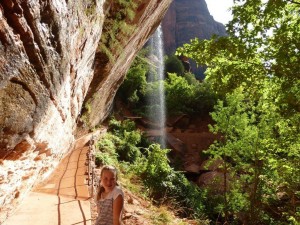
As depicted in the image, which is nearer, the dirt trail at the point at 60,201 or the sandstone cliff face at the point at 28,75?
the sandstone cliff face at the point at 28,75

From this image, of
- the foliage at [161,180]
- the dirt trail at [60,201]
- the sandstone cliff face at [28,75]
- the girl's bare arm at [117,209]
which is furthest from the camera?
the foliage at [161,180]

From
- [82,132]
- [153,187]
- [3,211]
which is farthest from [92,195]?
[82,132]

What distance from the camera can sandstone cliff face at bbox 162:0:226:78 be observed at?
165 feet

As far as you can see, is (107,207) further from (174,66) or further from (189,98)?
(174,66)

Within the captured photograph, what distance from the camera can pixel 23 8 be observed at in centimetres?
333

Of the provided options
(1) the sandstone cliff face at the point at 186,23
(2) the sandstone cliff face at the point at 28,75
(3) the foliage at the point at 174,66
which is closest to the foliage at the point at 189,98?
(3) the foliage at the point at 174,66

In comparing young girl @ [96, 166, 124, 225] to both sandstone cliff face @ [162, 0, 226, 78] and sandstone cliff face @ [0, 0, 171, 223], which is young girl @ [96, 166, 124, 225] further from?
sandstone cliff face @ [162, 0, 226, 78]

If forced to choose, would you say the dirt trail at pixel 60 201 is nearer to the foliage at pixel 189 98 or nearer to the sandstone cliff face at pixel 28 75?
the sandstone cliff face at pixel 28 75

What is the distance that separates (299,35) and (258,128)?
30.0 feet

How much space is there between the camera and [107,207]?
303 cm

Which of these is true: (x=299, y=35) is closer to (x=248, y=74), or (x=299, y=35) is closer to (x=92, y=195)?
(x=248, y=74)

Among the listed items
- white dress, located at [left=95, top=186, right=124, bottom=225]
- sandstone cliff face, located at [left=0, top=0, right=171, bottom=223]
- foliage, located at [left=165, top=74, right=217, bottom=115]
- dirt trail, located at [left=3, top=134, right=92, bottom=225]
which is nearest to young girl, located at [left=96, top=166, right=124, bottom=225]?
white dress, located at [left=95, top=186, right=124, bottom=225]

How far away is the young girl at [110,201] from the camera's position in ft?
9.71

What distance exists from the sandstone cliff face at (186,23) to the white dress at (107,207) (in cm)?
4735
